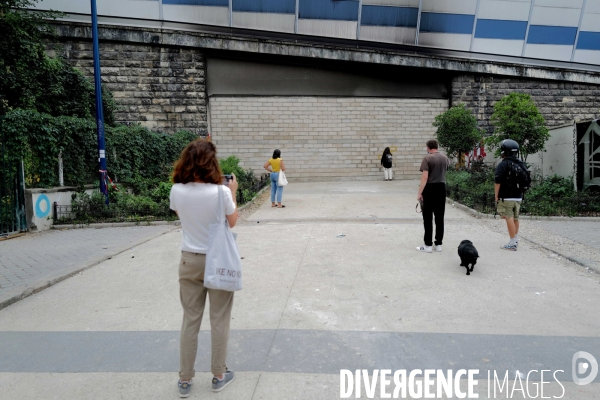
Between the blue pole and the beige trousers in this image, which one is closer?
the beige trousers

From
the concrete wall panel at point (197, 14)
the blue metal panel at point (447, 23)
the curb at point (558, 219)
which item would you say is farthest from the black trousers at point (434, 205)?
the blue metal panel at point (447, 23)

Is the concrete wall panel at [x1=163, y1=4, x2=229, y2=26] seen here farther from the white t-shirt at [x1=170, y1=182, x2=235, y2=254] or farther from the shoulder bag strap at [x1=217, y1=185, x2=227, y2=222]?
the shoulder bag strap at [x1=217, y1=185, x2=227, y2=222]

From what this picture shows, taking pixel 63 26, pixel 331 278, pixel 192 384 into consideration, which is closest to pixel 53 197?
pixel 331 278

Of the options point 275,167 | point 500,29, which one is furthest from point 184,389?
point 500,29

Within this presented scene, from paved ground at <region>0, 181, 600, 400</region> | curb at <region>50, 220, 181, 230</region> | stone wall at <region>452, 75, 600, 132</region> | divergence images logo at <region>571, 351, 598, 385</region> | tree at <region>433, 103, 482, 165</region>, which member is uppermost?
stone wall at <region>452, 75, 600, 132</region>

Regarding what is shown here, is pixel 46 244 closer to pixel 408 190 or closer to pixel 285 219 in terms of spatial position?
pixel 285 219

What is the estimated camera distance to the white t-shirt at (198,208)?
118 inches

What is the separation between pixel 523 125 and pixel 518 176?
23.2ft

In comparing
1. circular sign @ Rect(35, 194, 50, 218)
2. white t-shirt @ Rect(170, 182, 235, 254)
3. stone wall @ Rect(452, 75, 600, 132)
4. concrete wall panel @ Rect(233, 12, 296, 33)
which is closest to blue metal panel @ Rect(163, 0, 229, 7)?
concrete wall panel @ Rect(233, 12, 296, 33)

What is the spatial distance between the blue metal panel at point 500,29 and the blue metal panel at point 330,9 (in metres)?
6.08

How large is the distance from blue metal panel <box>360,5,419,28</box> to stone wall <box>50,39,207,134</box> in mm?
Answer: 7780

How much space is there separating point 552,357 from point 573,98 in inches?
864

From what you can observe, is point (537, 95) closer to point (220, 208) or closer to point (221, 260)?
point (220, 208)

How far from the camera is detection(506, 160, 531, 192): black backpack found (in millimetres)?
7016
